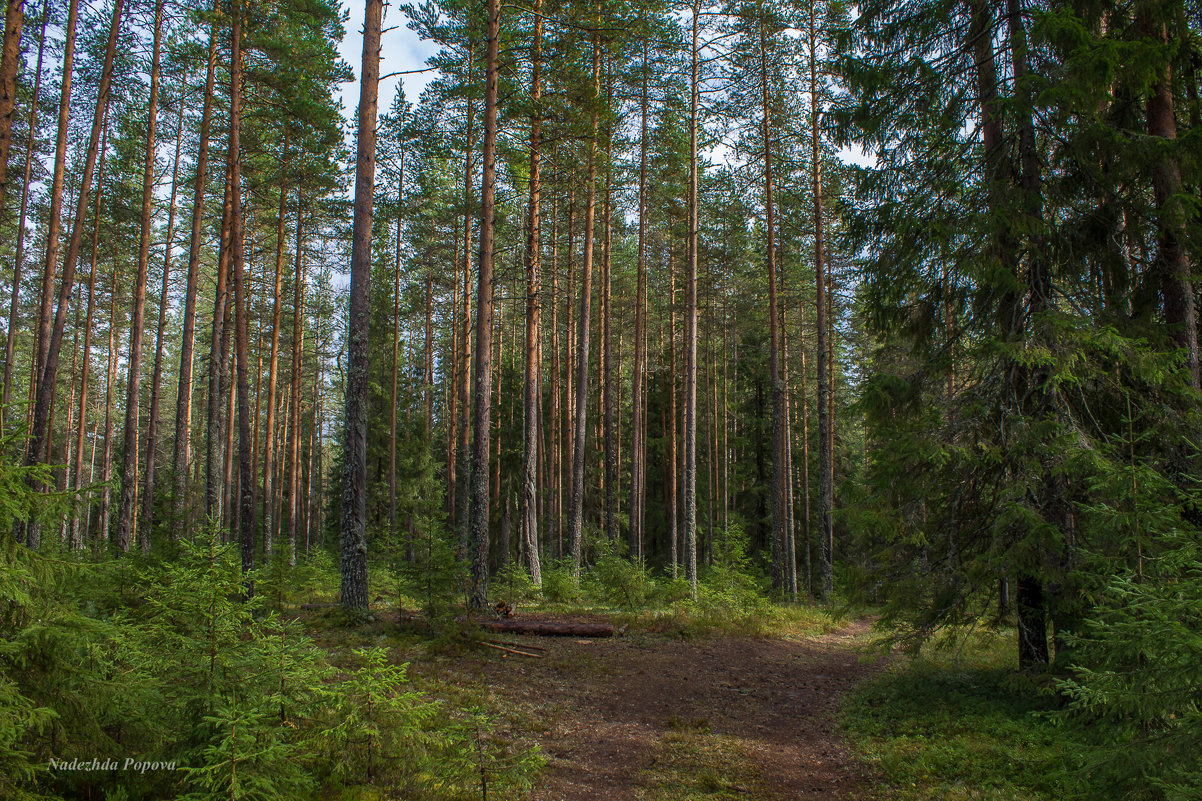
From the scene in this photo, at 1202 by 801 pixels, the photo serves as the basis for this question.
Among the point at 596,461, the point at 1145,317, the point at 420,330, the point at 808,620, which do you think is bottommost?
the point at 808,620

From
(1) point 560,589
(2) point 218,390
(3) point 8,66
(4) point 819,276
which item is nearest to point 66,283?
(2) point 218,390

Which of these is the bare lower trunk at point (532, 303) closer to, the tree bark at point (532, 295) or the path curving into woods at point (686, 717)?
the tree bark at point (532, 295)

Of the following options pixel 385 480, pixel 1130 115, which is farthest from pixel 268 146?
pixel 1130 115

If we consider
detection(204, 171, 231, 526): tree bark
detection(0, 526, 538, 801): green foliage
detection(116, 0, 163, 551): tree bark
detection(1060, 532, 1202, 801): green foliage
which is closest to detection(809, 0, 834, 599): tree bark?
detection(1060, 532, 1202, 801): green foliage

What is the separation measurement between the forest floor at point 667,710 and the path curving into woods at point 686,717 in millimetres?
17

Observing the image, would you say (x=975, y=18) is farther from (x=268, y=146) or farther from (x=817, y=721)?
(x=268, y=146)

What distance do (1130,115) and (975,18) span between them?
221 centimetres

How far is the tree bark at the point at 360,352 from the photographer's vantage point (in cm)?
902

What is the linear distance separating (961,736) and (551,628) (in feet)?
20.2

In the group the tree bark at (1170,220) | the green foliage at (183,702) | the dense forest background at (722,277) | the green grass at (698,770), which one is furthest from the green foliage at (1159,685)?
the tree bark at (1170,220)

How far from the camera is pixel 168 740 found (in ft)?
10.3

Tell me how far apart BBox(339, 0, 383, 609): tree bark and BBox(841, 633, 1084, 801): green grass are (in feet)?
23.6

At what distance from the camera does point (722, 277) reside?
877 inches

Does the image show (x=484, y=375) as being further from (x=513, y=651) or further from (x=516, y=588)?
(x=516, y=588)
